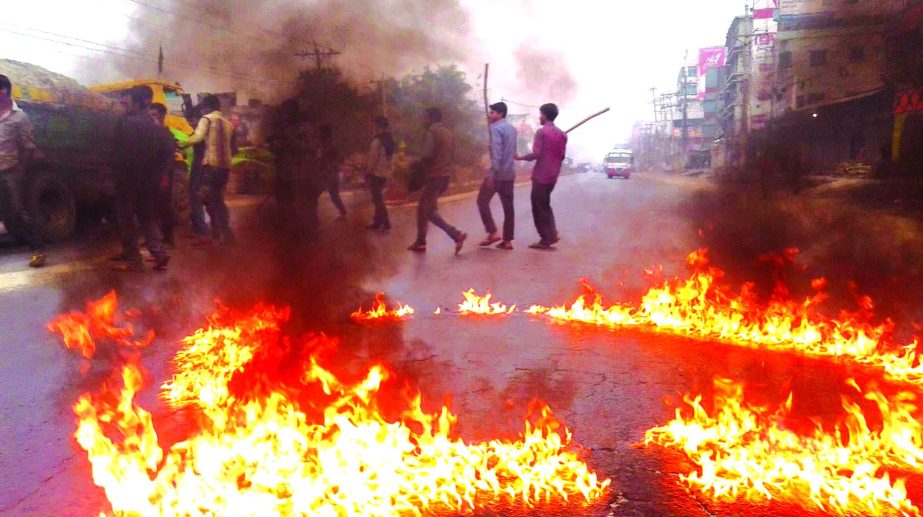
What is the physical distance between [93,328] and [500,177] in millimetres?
4030

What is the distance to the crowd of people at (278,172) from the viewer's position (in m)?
3.87

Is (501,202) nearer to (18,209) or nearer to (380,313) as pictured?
(380,313)

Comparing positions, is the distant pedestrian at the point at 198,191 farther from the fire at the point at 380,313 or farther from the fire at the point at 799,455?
the fire at the point at 799,455

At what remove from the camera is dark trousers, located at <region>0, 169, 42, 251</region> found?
7.21 meters

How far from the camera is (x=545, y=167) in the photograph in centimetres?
723

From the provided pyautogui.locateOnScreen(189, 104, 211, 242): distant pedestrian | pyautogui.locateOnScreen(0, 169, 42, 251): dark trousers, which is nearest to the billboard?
pyautogui.locateOnScreen(189, 104, 211, 242): distant pedestrian

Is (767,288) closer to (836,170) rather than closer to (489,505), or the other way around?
(836,170)

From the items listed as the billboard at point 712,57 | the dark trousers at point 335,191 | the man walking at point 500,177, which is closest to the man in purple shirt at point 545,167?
the man walking at point 500,177

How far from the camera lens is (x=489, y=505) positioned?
89.2 inches

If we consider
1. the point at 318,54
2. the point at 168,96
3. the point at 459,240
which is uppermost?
the point at 318,54

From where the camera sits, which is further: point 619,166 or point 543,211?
point 619,166

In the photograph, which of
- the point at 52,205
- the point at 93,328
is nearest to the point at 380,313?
the point at 93,328

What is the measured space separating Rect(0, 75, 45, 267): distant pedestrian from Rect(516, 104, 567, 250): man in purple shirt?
496 centimetres

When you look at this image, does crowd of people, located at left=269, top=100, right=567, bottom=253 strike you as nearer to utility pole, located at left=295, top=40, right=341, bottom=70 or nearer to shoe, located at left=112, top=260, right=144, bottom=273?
utility pole, located at left=295, top=40, right=341, bottom=70
